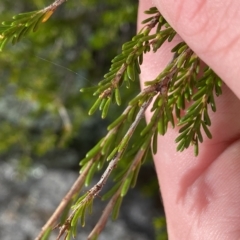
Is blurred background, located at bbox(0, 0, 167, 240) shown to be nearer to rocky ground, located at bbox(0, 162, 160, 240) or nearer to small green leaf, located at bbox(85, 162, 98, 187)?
rocky ground, located at bbox(0, 162, 160, 240)

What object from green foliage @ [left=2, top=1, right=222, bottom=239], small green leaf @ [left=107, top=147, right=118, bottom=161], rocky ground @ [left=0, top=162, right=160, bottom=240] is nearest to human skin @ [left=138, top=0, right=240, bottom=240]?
green foliage @ [left=2, top=1, right=222, bottom=239]

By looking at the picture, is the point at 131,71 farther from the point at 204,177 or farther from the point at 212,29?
the point at 204,177

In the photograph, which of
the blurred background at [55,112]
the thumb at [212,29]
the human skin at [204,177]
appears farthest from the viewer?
the blurred background at [55,112]

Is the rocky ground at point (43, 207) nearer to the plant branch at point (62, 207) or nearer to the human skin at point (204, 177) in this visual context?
the human skin at point (204, 177)

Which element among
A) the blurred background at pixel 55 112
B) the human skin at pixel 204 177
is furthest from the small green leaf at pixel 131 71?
the blurred background at pixel 55 112

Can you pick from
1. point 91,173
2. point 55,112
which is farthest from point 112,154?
point 55,112

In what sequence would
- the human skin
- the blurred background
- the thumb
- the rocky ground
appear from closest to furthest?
the thumb
the human skin
the blurred background
the rocky ground
